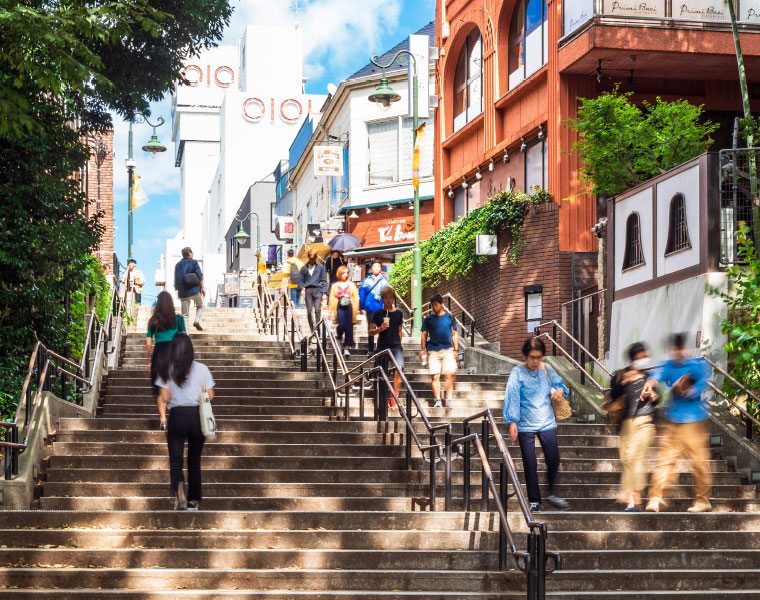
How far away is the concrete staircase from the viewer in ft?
32.3

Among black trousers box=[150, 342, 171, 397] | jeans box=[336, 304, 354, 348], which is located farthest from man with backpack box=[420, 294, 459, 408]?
black trousers box=[150, 342, 171, 397]

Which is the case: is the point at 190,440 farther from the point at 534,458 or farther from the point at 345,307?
the point at 345,307

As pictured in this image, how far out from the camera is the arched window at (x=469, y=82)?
28500mm

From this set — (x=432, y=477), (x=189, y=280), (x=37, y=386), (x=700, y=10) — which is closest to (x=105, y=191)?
(x=189, y=280)

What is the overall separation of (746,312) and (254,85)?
82.0 m

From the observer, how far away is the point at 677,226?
650 inches

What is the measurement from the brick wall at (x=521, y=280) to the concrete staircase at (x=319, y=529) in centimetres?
800

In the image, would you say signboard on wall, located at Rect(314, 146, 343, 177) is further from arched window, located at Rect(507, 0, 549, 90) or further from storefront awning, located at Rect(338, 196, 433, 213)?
arched window, located at Rect(507, 0, 549, 90)

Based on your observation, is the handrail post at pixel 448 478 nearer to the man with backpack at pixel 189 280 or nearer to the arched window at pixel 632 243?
the arched window at pixel 632 243

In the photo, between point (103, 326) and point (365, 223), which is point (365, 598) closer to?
point (103, 326)

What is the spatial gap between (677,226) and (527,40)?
10150 millimetres

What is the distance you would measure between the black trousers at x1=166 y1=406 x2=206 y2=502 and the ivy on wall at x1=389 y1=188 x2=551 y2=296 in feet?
44.5

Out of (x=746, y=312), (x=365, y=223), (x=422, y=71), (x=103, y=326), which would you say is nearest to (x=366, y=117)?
(x=365, y=223)

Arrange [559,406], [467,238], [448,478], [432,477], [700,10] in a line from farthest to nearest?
[467,238]
[700,10]
[559,406]
[432,477]
[448,478]
